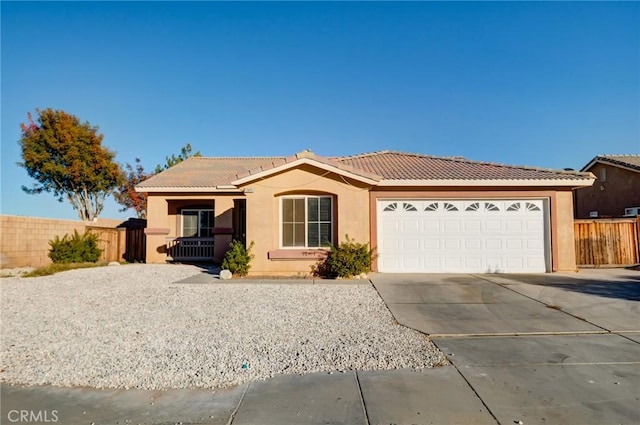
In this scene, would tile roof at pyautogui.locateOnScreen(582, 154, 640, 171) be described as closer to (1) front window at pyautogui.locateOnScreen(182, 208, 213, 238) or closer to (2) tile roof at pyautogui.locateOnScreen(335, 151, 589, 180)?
(2) tile roof at pyautogui.locateOnScreen(335, 151, 589, 180)

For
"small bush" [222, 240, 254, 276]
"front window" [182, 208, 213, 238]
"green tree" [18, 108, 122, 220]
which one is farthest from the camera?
"green tree" [18, 108, 122, 220]

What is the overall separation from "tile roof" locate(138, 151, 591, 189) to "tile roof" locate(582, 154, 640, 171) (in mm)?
9099

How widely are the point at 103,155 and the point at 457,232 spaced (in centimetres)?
2511

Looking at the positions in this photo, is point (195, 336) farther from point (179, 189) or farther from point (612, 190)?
point (612, 190)

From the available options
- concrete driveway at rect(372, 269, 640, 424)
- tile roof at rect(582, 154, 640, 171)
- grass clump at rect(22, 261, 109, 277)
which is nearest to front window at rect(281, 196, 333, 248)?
concrete driveway at rect(372, 269, 640, 424)

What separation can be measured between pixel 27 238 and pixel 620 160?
100ft

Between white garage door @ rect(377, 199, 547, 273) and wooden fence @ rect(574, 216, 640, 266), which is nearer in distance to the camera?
white garage door @ rect(377, 199, 547, 273)

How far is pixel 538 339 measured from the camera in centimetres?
594

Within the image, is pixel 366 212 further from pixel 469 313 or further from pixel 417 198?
pixel 469 313

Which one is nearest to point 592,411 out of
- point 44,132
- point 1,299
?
point 1,299

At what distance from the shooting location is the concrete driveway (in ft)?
12.7

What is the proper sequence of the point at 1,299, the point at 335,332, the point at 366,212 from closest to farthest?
1. the point at 335,332
2. the point at 1,299
3. the point at 366,212

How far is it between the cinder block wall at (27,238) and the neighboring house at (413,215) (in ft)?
32.6

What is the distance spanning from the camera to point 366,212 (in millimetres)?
12547
